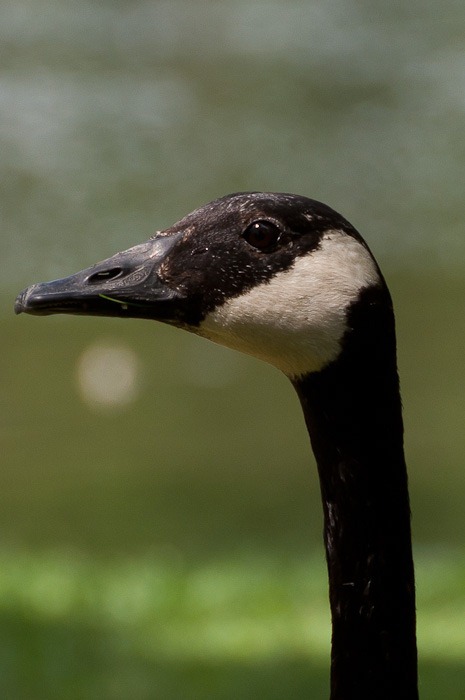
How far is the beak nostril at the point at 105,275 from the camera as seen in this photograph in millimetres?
2568

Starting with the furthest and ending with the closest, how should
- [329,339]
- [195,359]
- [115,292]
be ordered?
[195,359], [115,292], [329,339]

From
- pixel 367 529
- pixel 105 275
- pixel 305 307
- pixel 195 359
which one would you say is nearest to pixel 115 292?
pixel 105 275

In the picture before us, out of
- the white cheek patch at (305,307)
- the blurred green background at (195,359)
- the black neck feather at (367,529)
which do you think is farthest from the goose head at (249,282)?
the blurred green background at (195,359)

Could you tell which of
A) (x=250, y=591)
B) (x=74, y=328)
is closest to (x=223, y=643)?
(x=250, y=591)

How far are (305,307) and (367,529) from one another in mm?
485

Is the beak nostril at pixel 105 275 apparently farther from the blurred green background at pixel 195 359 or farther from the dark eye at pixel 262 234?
the blurred green background at pixel 195 359

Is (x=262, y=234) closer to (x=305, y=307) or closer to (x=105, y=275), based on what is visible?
(x=305, y=307)

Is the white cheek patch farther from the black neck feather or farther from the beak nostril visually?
the beak nostril

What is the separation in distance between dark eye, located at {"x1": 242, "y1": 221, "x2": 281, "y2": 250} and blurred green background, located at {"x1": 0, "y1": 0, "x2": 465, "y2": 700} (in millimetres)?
2278

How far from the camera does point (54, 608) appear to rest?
511 cm

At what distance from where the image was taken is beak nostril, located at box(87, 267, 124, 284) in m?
2.57

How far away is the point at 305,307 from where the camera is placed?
8.06 ft

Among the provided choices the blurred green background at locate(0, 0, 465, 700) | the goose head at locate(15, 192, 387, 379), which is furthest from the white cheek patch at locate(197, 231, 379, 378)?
the blurred green background at locate(0, 0, 465, 700)

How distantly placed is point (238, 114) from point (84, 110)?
1464 millimetres
